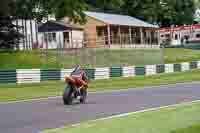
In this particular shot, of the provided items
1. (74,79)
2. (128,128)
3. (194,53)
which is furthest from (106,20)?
(128,128)

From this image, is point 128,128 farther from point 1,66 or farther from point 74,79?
point 1,66

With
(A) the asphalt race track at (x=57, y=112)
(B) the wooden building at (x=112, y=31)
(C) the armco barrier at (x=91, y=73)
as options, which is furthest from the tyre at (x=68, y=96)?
(B) the wooden building at (x=112, y=31)

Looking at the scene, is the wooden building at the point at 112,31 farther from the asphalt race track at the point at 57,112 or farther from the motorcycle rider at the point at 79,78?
the asphalt race track at the point at 57,112

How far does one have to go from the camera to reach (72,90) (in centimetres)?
1861

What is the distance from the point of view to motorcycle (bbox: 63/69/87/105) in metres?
18.3

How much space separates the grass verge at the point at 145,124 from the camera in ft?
34.2

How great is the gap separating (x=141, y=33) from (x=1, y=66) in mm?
33996

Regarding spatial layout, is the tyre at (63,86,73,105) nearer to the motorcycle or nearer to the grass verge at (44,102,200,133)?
the motorcycle

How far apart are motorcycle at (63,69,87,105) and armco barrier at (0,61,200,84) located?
1264 centimetres

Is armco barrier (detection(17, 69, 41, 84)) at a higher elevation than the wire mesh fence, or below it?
below

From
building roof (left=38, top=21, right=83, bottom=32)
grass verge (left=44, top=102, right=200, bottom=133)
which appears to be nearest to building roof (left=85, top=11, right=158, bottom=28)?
building roof (left=38, top=21, right=83, bottom=32)

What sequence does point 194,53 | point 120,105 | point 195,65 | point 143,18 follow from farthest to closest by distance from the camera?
point 143,18 → point 194,53 → point 195,65 → point 120,105

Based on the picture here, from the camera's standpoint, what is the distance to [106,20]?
60812 millimetres

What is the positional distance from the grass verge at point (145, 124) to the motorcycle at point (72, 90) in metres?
5.28
